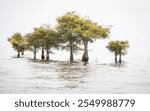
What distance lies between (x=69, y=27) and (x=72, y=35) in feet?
5.18

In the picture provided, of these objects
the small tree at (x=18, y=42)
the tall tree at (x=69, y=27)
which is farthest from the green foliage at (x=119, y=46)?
the small tree at (x=18, y=42)

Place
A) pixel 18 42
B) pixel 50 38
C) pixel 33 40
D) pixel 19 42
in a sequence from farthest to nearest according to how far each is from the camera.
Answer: pixel 19 42 → pixel 18 42 → pixel 33 40 → pixel 50 38

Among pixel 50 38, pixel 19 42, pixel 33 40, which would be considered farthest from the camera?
pixel 19 42

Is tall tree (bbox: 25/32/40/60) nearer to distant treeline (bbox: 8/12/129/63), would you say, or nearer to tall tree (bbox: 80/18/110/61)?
distant treeline (bbox: 8/12/129/63)

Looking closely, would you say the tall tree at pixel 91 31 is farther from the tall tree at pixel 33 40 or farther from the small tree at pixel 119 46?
the tall tree at pixel 33 40

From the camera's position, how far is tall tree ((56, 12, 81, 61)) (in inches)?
2534

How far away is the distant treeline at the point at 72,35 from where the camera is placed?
64625 millimetres

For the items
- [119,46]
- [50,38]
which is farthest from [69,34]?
[119,46]

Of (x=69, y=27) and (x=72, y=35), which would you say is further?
(x=72, y=35)

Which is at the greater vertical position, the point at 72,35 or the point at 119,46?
the point at 72,35

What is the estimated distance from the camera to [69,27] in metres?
64.9

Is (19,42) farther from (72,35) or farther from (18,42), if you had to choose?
(72,35)

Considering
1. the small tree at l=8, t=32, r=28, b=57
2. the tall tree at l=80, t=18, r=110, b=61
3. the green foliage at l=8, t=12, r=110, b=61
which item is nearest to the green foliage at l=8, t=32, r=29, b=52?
the small tree at l=8, t=32, r=28, b=57

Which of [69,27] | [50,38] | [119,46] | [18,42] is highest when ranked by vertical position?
[69,27]
